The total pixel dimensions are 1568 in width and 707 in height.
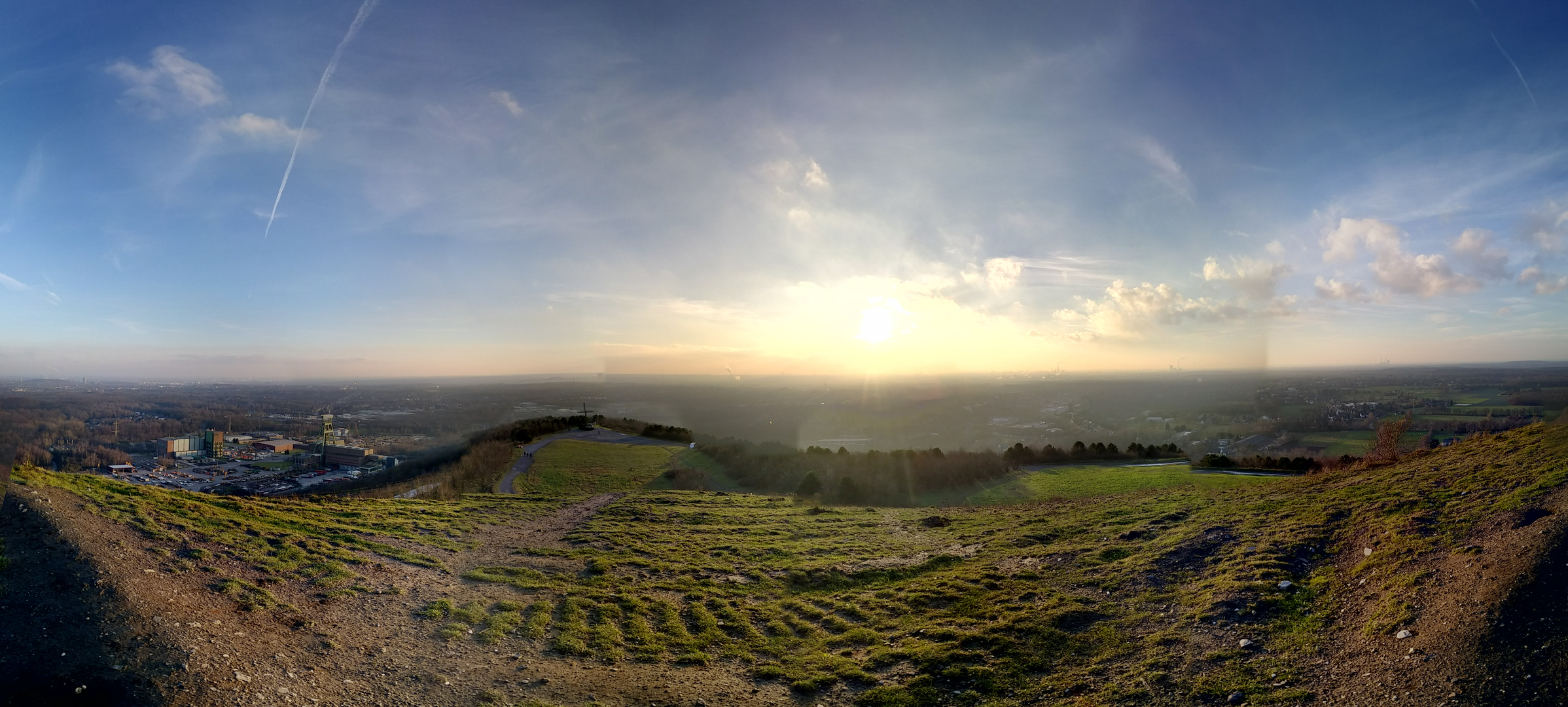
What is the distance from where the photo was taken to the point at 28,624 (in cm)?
679

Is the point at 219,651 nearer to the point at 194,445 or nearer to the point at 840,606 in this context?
the point at 840,606

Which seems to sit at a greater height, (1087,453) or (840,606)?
(840,606)

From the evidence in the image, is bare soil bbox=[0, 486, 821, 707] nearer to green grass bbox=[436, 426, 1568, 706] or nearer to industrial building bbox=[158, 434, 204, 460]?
green grass bbox=[436, 426, 1568, 706]

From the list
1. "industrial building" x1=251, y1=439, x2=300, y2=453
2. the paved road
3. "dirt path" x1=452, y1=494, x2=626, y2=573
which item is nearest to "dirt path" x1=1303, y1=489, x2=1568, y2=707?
"dirt path" x1=452, y1=494, x2=626, y2=573

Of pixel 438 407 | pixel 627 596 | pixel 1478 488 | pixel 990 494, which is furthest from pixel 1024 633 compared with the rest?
pixel 438 407

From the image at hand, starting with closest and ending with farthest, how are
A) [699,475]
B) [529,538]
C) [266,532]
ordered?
[266,532]
[529,538]
[699,475]

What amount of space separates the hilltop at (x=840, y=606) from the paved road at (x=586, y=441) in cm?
1602

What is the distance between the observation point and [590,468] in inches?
1220

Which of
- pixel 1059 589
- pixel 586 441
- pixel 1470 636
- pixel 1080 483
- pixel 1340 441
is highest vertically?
pixel 1470 636

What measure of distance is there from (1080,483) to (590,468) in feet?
83.9

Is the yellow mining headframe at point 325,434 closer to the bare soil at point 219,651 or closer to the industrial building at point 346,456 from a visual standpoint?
the industrial building at point 346,456

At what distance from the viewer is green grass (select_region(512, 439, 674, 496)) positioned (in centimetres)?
2720

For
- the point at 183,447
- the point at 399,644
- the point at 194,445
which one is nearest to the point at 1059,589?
the point at 399,644

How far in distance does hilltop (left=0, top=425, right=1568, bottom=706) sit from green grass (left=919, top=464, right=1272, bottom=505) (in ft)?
19.8
